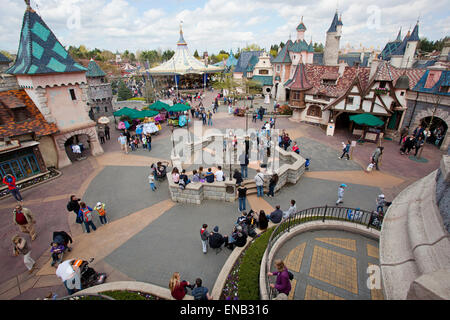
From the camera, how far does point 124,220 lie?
11.9 meters

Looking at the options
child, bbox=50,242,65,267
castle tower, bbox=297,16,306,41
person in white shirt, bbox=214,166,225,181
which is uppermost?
castle tower, bbox=297,16,306,41

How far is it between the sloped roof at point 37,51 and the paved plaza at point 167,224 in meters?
7.32

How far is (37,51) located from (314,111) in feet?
88.0

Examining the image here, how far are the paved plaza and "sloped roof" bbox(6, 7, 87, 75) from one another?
7.32 meters

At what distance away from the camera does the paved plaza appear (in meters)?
8.27

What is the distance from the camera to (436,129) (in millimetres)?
20891

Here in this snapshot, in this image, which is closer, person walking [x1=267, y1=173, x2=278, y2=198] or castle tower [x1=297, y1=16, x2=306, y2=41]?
person walking [x1=267, y1=173, x2=278, y2=198]

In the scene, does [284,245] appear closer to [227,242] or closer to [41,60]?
[227,242]

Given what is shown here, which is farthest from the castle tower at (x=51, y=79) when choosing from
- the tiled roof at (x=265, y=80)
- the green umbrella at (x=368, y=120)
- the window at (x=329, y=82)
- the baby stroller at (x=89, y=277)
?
the tiled roof at (x=265, y=80)

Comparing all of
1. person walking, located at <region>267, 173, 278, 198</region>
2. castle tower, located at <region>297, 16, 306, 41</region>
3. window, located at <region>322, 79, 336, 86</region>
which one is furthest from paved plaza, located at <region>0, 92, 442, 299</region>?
castle tower, located at <region>297, 16, 306, 41</region>

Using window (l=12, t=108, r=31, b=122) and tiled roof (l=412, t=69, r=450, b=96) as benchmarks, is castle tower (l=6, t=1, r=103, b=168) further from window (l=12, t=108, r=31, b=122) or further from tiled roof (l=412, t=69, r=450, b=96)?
tiled roof (l=412, t=69, r=450, b=96)

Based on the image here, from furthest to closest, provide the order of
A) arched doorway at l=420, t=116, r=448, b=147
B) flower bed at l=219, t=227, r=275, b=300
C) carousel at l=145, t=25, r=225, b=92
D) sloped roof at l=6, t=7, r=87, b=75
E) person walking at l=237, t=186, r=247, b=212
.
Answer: carousel at l=145, t=25, r=225, b=92
arched doorway at l=420, t=116, r=448, b=147
sloped roof at l=6, t=7, r=87, b=75
person walking at l=237, t=186, r=247, b=212
flower bed at l=219, t=227, r=275, b=300

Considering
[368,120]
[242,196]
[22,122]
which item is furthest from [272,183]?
[22,122]

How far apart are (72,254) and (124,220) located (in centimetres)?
261
